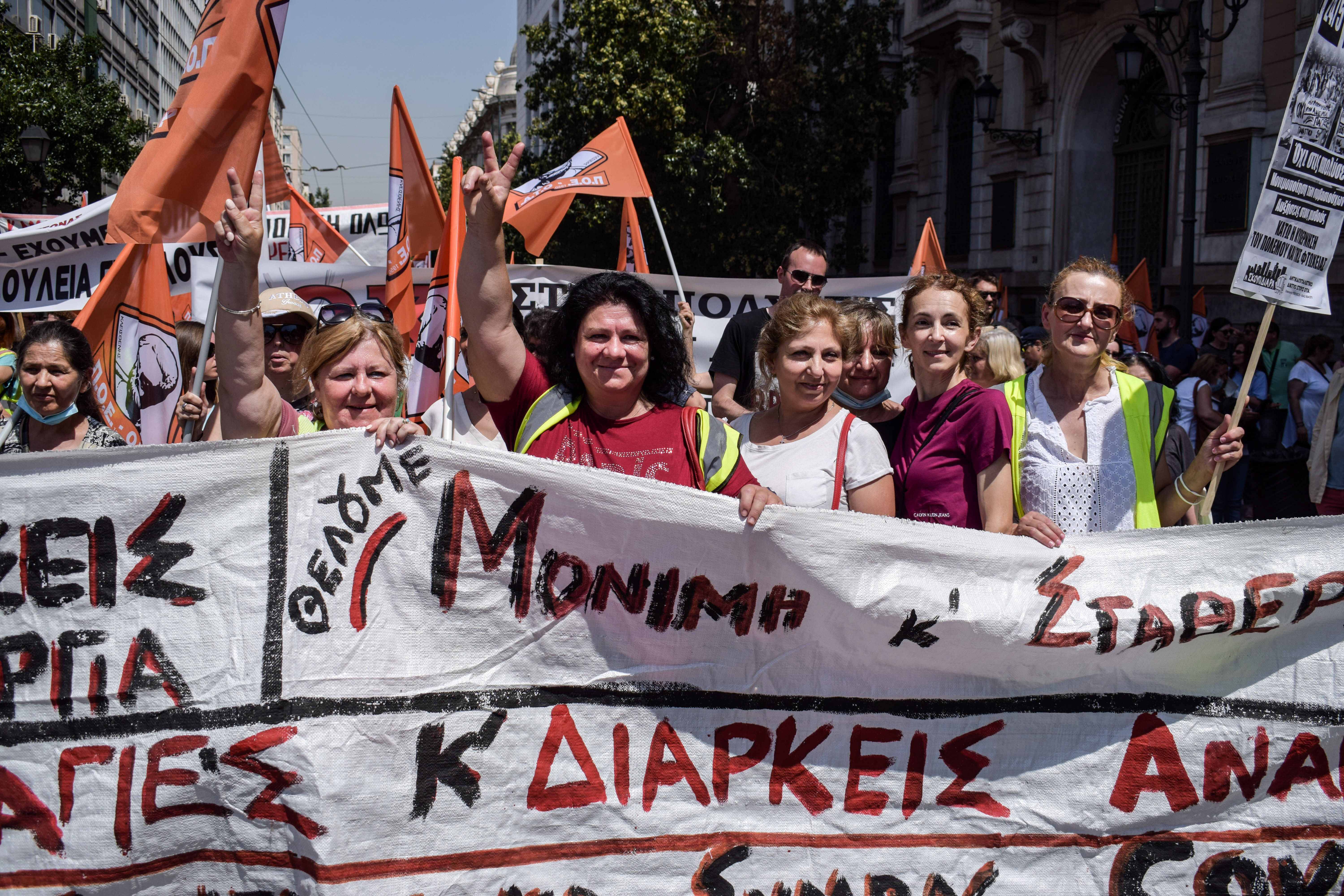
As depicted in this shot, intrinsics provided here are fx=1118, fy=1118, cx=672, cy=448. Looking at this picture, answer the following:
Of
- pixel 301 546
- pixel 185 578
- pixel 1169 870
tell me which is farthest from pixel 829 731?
pixel 185 578

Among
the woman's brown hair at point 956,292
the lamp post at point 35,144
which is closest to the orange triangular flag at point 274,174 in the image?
the woman's brown hair at point 956,292

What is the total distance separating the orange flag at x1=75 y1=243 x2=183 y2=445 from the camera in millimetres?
4258

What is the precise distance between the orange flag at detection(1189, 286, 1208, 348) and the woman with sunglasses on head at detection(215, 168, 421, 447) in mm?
9753

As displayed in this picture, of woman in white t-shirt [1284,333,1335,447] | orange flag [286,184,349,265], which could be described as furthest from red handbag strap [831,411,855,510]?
woman in white t-shirt [1284,333,1335,447]

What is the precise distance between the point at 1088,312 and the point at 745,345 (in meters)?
1.99

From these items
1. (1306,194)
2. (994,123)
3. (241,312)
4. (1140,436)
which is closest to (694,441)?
(241,312)

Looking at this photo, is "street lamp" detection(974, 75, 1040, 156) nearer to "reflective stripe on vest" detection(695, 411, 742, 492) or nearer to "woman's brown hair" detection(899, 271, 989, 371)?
"woman's brown hair" detection(899, 271, 989, 371)

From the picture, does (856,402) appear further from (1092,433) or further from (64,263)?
(64,263)

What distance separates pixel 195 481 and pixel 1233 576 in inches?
92.5

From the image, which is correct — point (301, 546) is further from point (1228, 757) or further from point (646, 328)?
point (1228, 757)

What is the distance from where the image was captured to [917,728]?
2.53 metres

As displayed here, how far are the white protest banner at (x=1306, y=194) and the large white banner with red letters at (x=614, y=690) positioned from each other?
708 mm

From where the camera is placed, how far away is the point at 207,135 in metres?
3.24

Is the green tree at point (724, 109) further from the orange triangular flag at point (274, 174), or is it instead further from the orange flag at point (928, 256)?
the orange triangular flag at point (274, 174)
